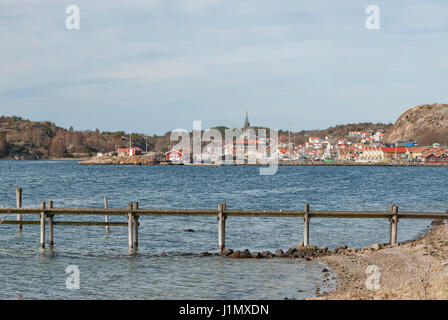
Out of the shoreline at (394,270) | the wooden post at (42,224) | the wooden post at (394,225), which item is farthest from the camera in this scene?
the wooden post at (42,224)

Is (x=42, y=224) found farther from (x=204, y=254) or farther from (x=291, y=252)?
(x=291, y=252)

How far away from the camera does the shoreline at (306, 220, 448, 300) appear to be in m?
13.4

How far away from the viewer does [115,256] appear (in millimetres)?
24344

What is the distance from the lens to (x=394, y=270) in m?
19.3

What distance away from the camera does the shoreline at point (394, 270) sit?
A: 13.4 meters

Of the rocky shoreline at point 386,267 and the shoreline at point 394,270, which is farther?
the rocky shoreline at point 386,267

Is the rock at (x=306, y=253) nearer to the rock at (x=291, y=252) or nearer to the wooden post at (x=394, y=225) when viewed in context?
the rock at (x=291, y=252)

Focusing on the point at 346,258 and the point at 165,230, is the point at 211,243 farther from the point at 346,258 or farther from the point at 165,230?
the point at 346,258

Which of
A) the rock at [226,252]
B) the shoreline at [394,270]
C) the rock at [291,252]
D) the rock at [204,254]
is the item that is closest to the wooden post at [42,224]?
the rock at [204,254]

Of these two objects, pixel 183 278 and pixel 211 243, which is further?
pixel 211 243

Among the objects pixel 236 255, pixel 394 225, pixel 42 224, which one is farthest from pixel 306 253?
pixel 42 224
